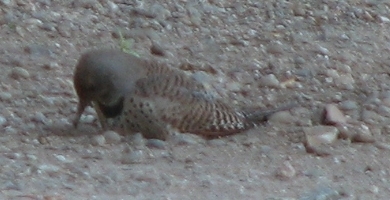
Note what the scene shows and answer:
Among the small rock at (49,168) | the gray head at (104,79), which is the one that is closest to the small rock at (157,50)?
the gray head at (104,79)

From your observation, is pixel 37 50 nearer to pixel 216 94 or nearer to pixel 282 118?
pixel 216 94

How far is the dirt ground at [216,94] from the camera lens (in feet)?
18.0

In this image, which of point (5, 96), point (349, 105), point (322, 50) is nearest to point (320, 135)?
point (349, 105)

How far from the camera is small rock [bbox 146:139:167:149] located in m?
6.03

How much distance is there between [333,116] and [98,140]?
1.41 metres

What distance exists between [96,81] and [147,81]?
26cm

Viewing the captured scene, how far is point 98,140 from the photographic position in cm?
604

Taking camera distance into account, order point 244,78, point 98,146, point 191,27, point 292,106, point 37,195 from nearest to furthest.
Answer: point 37,195 < point 98,146 < point 292,106 < point 244,78 < point 191,27

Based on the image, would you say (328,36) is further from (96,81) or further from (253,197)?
(253,197)

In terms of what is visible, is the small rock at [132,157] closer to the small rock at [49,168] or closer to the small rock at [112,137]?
the small rock at [112,137]

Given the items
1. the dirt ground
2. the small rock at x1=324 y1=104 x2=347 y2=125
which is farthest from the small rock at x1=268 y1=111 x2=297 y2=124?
the small rock at x1=324 y1=104 x2=347 y2=125

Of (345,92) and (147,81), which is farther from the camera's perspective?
(345,92)

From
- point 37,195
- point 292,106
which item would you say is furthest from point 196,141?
point 37,195

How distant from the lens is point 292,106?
22.5 feet
